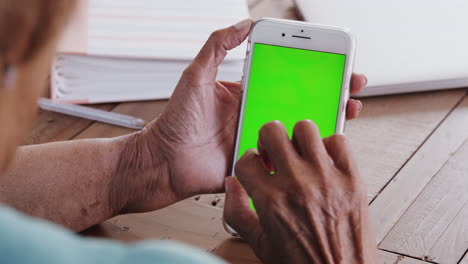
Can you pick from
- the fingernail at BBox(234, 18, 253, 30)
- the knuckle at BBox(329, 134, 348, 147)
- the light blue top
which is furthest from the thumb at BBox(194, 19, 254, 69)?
the light blue top

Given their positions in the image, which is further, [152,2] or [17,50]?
[152,2]

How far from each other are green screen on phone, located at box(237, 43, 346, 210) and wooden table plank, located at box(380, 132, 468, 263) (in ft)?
0.53

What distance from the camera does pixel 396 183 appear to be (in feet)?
3.23

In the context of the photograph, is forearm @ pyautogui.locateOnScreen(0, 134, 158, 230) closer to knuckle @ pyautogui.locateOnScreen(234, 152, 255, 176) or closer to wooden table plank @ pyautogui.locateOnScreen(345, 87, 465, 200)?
knuckle @ pyautogui.locateOnScreen(234, 152, 255, 176)

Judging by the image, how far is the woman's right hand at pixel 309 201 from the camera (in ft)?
2.35

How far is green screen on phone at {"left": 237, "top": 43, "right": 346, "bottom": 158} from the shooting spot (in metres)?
0.91

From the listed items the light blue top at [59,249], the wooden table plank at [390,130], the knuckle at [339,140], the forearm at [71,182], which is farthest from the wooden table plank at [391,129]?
the light blue top at [59,249]

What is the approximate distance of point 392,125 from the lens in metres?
1.10

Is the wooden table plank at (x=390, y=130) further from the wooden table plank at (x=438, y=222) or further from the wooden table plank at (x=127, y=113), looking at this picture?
the wooden table plank at (x=127, y=113)

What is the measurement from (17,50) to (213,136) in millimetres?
557

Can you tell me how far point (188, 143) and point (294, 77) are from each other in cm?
17

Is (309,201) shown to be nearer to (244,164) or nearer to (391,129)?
(244,164)

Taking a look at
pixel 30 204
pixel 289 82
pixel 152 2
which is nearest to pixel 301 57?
pixel 289 82

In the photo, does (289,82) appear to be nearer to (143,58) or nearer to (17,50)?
(143,58)
